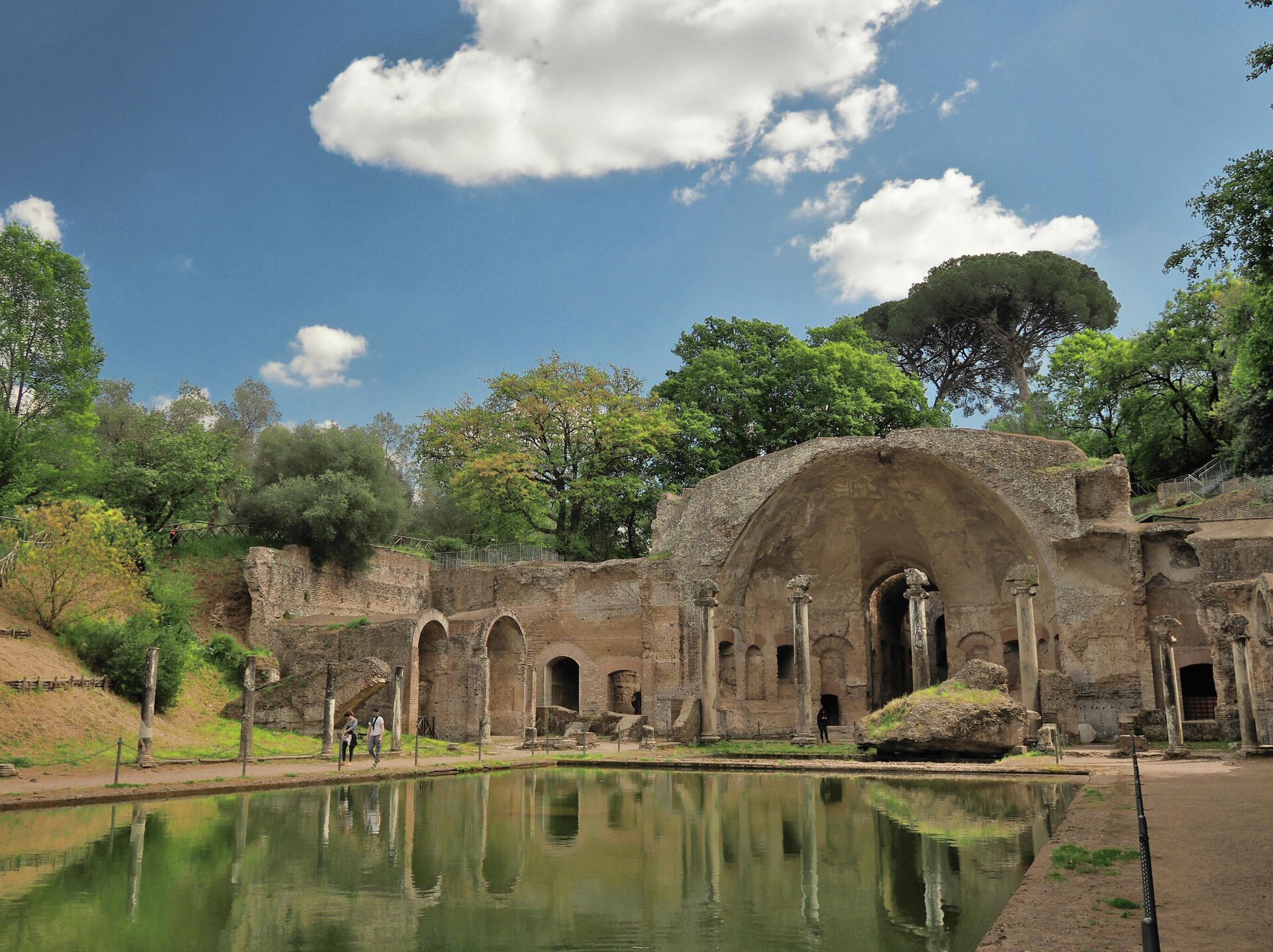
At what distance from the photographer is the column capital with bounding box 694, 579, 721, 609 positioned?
30672mm

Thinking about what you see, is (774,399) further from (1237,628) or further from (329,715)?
(329,715)

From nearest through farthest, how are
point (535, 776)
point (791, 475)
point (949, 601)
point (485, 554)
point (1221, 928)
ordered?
point (1221, 928) < point (535, 776) < point (791, 475) < point (949, 601) < point (485, 554)

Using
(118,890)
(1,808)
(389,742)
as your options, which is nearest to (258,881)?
(118,890)

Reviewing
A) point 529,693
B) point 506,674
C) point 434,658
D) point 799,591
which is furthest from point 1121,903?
point 506,674

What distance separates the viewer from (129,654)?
23.2 meters

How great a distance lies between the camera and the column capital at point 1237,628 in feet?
66.6

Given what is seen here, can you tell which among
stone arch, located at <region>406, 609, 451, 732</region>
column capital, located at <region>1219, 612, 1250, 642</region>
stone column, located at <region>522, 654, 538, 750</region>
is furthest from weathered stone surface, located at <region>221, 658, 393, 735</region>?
column capital, located at <region>1219, 612, 1250, 642</region>

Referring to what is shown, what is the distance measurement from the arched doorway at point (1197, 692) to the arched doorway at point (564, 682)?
1969 cm

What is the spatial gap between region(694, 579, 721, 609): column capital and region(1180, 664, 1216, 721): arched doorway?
13.9 m

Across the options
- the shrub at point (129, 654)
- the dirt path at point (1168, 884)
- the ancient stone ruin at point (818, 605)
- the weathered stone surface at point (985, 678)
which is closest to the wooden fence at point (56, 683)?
the shrub at point (129, 654)

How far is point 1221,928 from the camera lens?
5.77 metres

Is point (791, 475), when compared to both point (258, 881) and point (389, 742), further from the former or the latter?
point (258, 881)

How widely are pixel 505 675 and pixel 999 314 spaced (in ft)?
105

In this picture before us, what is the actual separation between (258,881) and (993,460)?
26.6 metres
